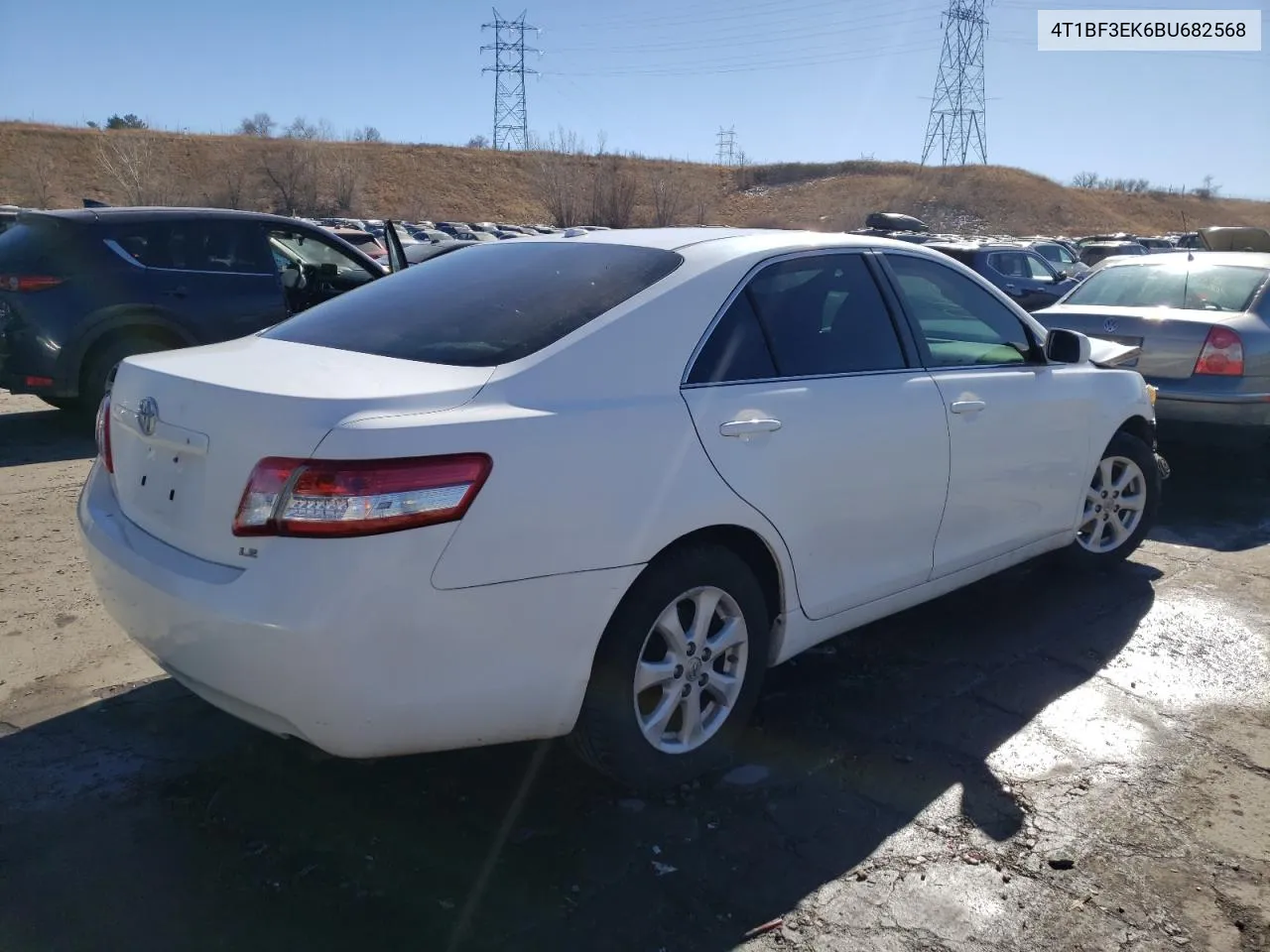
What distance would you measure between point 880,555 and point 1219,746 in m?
1.31

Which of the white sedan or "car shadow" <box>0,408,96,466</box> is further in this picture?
"car shadow" <box>0,408,96,466</box>

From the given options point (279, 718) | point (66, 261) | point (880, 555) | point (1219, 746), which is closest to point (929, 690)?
point (880, 555)

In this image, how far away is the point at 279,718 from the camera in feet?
8.57

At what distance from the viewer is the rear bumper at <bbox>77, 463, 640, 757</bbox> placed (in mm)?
2451

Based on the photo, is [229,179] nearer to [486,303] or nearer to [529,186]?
[529,186]

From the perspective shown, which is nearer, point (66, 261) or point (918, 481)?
point (918, 481)

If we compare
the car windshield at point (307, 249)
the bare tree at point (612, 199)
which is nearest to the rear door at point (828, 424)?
the car windshield at point (307, 249)

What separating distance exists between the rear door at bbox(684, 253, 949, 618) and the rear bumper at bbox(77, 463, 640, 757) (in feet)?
2.14

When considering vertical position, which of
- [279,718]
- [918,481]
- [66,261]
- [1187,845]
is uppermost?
[66,261]

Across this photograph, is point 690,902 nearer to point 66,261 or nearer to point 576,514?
point 576,514

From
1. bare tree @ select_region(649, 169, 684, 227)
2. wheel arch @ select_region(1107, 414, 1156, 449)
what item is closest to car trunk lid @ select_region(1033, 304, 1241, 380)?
wheel arch @ select_region(1107, 414, 1156, 449)

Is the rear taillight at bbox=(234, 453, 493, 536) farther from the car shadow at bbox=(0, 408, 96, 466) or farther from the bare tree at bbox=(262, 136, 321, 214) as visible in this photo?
the bare tree at bbox=(262, 136, 321, 214)

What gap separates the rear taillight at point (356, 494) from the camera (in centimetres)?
246

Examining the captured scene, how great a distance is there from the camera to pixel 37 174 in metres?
57.0
